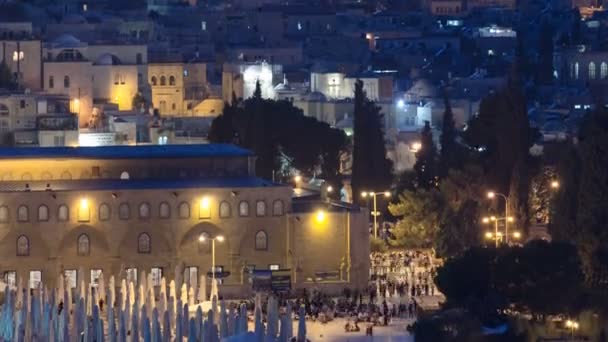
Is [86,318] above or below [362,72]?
below

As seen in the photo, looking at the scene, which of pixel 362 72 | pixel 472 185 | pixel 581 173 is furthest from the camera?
pixel 362 72

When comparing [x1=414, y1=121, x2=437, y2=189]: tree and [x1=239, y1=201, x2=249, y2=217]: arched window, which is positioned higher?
[x1=414, y1=121, x2=437, y2=189]: tree

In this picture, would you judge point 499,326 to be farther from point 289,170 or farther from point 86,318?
point 289,170

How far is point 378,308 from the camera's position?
58156 millimetres

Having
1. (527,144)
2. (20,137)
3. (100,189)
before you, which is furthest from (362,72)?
(100,189)

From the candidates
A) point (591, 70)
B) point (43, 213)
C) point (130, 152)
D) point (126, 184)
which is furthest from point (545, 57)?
point (43, 213)

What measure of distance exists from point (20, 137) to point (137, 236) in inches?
746

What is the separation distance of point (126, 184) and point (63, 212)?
6.06 feet

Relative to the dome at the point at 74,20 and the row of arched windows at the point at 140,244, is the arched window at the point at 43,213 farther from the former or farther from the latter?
the dome at the point at 74,20

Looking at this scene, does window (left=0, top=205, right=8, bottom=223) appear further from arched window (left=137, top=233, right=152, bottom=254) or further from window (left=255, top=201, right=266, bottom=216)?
window (left=255, top=201, right=266, bottom=216)

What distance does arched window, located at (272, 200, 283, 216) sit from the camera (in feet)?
205

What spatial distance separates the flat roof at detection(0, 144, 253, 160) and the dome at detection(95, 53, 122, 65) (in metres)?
28.9

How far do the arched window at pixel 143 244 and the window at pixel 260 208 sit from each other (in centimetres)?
236

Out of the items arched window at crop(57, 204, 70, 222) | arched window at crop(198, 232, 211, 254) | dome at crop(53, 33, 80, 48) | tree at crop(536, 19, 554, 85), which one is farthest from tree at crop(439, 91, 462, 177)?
tree at crop(536, 19, 554, 85)
